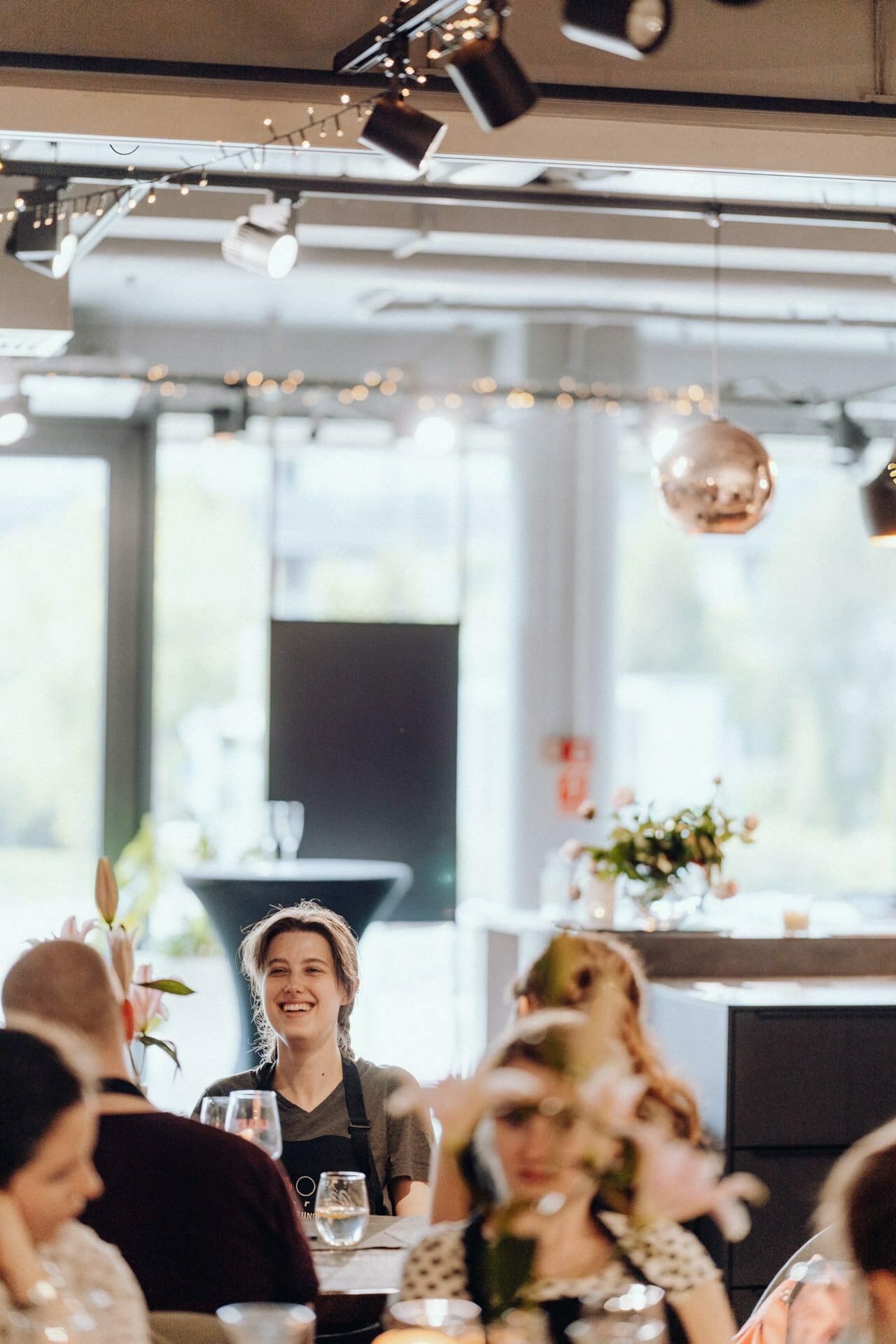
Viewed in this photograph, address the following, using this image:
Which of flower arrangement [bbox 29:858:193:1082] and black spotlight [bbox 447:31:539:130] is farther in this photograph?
black spotlight [bbox 447:31:539:130]

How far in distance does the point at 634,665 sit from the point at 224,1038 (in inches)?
121

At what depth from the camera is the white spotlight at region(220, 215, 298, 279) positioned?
13.9 feet

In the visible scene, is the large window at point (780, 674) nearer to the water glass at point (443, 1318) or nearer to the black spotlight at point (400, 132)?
the black spotlight at point (400, 132)

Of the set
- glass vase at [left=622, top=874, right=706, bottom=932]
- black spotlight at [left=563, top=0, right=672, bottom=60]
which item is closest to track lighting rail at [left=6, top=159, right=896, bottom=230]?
black spotlight at [left=563, top=0, right=672, bottom=60]

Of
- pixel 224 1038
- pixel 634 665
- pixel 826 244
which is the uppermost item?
pixel 826 244

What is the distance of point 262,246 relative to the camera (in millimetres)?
4238

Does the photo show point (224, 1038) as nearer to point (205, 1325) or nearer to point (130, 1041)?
point (130, 1041)

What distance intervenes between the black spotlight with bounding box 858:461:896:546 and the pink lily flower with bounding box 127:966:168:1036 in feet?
9.07

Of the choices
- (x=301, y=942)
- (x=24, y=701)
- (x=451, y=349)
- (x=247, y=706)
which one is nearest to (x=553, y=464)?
(x=451, y=349)

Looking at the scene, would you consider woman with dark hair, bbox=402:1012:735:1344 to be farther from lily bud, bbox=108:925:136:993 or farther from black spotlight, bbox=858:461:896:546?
black spotlight, bbox=858:461:896:546

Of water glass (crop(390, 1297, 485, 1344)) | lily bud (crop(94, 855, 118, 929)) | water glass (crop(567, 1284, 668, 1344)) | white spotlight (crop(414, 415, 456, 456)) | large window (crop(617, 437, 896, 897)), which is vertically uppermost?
white spotlight (crop(414, 415, 456, 456))

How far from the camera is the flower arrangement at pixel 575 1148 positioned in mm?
1318

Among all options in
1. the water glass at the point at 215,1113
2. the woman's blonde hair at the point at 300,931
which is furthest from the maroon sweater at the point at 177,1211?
the woman's blonde hair at the point at 300,931

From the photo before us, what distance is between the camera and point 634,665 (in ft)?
30.4
